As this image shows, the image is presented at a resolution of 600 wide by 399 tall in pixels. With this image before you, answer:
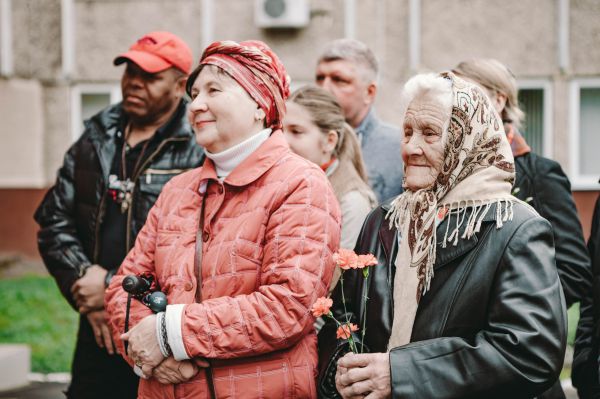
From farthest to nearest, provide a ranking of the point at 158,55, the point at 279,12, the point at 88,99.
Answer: the point at 88,99 < the point at 279,12 < the point at 158,55

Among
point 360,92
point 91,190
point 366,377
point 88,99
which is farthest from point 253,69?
point 88,99

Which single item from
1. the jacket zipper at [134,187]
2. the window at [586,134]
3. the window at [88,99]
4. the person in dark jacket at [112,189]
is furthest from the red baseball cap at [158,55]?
the window at [586,134]

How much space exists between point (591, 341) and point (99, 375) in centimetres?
233

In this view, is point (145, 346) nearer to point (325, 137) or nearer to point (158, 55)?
point (325, 137)

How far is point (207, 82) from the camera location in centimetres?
291

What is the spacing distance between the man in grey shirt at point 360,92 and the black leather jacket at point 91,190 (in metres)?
0.96

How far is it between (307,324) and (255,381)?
10.2 inches

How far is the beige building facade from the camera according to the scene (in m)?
11.4

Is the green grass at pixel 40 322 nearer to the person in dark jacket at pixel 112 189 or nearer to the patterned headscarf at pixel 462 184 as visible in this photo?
the person in dark jacket at pixel 112 189

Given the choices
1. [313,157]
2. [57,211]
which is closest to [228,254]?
[313,157]

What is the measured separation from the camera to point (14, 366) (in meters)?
6.86

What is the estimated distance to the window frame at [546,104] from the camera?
11562 mm

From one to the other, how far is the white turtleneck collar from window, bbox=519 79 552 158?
9.39 m

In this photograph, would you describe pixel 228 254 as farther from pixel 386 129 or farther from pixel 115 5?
pixel 115 5
